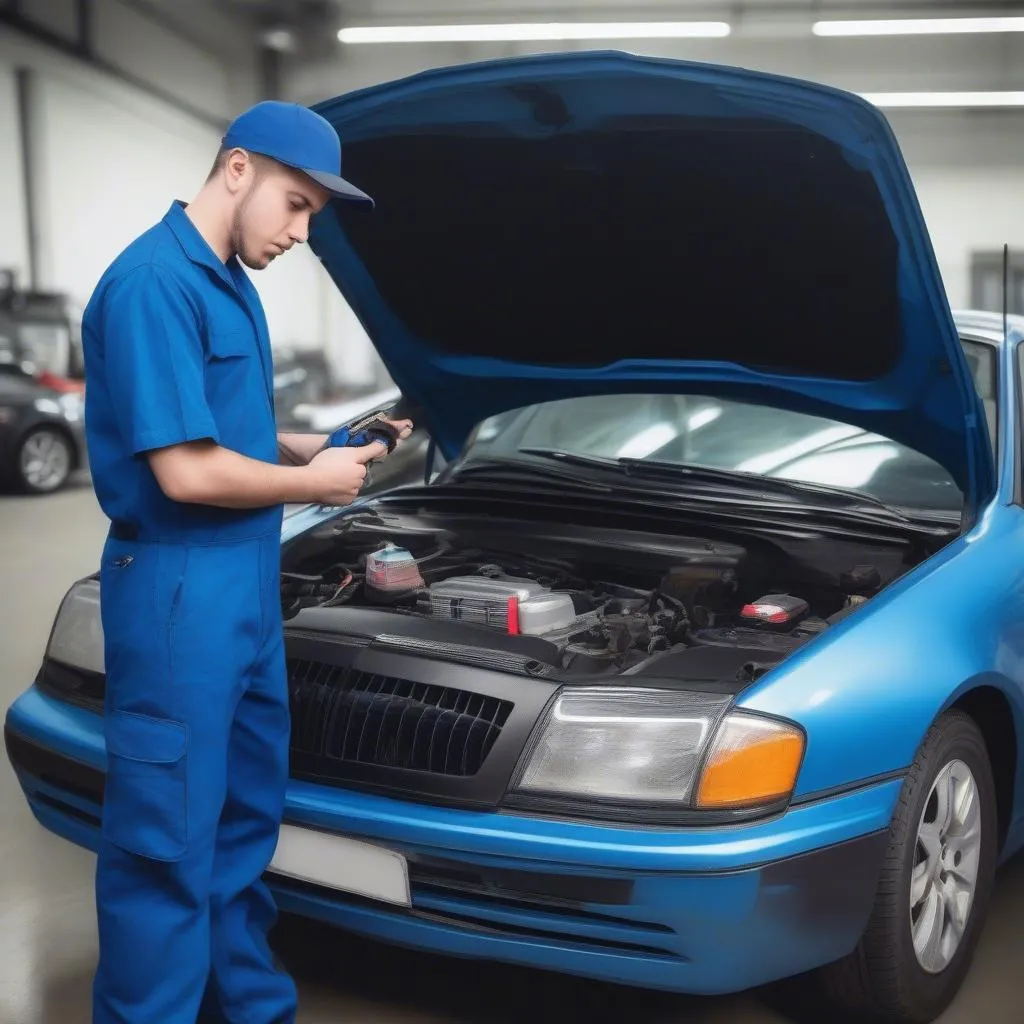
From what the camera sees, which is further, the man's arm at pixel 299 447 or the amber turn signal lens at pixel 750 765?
the man's arm at pixel 299 447

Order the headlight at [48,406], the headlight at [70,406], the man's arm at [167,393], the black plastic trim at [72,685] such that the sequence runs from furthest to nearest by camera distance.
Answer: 1. the headlight at [70,406]
2. the headlight at [48,406]
3. the black plastic trim at [72,685]
4. the man's arm at [167,393]

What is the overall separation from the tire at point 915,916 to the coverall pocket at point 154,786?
3.58ft

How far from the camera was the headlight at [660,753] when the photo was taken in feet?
6.48

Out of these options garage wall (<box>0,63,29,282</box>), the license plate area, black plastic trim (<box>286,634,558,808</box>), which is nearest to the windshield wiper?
black plastic trim (<box>286,634,558,808</box>)

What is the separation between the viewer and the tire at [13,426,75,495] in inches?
412

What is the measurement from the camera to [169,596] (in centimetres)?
192

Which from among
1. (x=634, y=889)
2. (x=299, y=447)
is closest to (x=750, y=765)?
(x=634, y=889)

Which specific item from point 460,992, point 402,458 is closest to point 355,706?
point 460,992

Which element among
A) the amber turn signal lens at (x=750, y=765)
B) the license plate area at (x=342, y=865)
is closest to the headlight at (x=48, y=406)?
the license plate area at (x=342, y=865)

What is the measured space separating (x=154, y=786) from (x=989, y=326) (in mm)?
→ 2122

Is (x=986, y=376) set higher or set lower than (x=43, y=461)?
higher

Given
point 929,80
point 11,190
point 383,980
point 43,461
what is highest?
point 929,80

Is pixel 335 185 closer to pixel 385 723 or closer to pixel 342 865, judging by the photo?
pixel 385 723

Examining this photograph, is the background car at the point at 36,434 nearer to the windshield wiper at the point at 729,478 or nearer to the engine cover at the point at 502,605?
the windshield wiper at the point at 729,478
